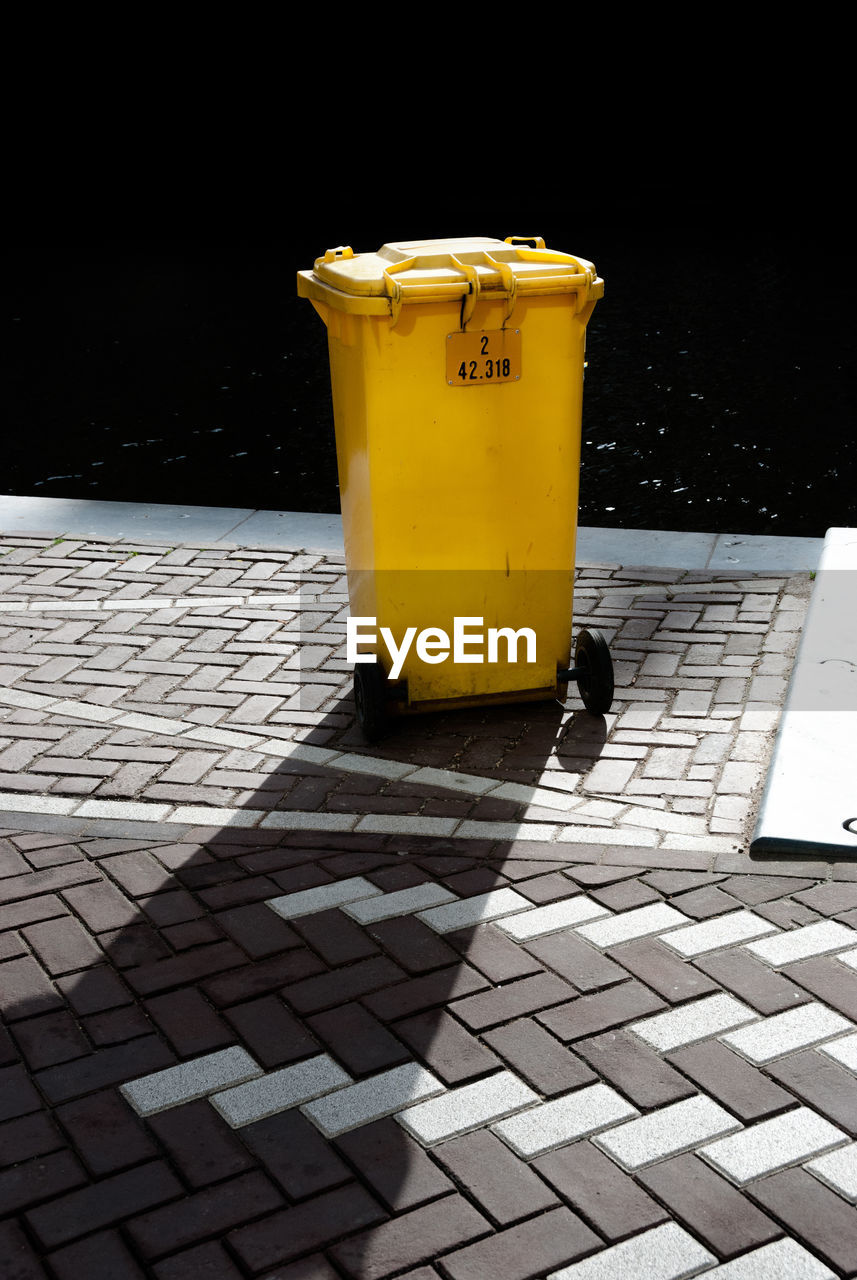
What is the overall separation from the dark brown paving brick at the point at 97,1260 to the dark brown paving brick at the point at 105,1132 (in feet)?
0.60

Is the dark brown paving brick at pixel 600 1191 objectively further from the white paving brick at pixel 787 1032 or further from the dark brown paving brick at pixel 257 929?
the dark brown paving brick at pixel 257 929

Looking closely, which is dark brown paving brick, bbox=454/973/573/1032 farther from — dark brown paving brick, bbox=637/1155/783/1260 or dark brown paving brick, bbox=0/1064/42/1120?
dark brown paving brick, bbox=0/1064/42/1120

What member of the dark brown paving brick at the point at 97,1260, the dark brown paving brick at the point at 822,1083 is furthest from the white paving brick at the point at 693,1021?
the dark brown paving brick at the point at 97,1260

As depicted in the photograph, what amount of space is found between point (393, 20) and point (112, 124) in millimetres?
6245

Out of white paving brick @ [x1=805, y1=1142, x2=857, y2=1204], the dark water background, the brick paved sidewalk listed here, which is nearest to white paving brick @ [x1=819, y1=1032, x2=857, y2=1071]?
the brick paved sidewalk

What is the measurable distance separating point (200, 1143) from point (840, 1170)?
52.0 inches

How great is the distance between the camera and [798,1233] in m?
2.55

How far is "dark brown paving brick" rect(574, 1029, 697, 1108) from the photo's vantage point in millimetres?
2900

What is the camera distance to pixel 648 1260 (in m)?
2.50

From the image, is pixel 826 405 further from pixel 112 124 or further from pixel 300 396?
pixel 112 124

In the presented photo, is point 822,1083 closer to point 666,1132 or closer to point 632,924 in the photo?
point 666,1132

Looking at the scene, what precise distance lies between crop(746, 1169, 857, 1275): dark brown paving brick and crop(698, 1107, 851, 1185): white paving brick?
32 millimetres

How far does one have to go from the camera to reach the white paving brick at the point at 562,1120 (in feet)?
9.11

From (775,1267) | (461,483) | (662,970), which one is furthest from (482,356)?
(775,1267)
